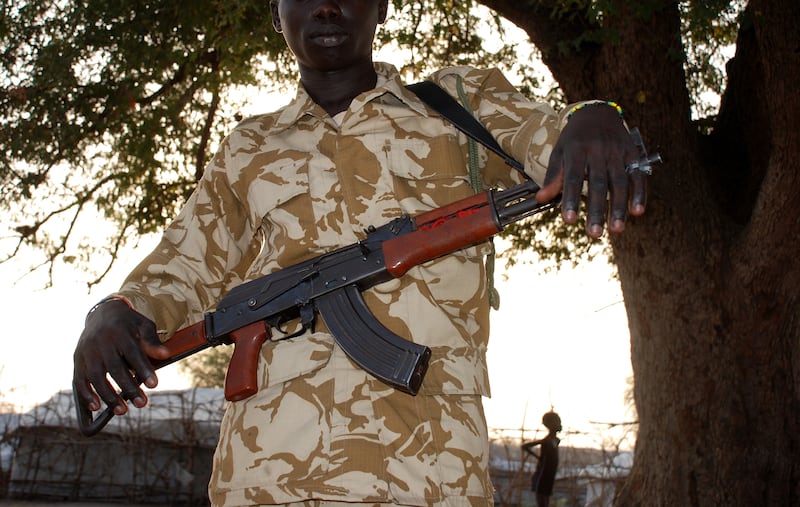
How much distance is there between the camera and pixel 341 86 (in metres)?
2.42

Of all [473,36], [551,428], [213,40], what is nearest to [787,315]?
[551,428]

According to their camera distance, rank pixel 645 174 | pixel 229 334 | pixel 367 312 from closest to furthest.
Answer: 1. pixel 645 174
2. pixel 367 312
3. pixel 229 334

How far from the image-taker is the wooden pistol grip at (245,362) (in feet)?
6.75

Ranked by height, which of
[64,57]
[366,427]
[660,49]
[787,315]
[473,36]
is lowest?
[366,427]

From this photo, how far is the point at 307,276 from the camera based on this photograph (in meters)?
2.17

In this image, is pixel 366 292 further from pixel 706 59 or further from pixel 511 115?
pixel 706 59

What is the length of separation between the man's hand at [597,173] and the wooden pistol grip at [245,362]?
81cm

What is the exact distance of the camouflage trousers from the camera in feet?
6.13

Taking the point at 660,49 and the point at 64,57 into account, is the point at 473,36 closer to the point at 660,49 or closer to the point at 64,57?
the point at 660,49

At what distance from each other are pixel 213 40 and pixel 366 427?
6.70 m

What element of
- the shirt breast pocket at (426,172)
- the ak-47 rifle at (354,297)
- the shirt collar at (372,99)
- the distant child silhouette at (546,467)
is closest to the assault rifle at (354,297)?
the ak-47 rifle at (354,297)

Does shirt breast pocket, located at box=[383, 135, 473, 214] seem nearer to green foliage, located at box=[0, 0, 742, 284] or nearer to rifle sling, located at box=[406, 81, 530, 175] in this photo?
rifle sling, located at box=[406, 81, 530, 175]

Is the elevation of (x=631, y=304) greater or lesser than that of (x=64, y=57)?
lesser

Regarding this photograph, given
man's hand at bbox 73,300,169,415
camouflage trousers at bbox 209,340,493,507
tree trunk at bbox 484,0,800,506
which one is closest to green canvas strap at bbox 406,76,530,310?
camouflage trousers at bbox 209,340,493,507
